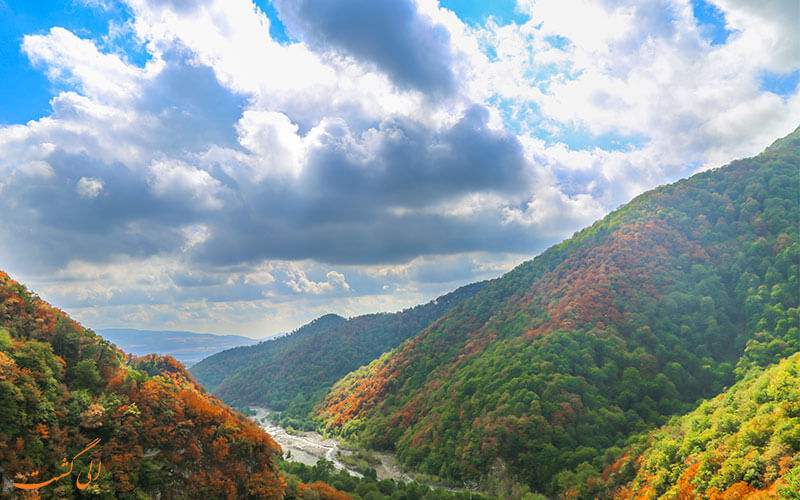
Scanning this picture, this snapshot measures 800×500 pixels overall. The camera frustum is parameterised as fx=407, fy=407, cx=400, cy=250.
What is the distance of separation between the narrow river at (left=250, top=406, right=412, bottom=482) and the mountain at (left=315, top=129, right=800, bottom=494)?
379 cm

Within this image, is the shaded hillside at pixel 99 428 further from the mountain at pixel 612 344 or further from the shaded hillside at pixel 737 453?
the mountain at pixel 612 344

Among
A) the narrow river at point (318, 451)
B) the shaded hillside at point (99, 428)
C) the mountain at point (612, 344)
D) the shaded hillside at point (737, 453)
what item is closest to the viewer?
the shaded hillside at point (99, 428)

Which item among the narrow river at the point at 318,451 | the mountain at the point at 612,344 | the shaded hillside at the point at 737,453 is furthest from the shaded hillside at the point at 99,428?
the narrow river at the point at 318,451

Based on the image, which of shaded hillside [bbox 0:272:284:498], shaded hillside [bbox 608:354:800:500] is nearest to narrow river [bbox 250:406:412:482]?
shaded hillside [bbox 608:354:800:500]

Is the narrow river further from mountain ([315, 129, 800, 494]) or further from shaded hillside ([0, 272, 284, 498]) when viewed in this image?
shaded hillside ([0, 272, 284, 498])

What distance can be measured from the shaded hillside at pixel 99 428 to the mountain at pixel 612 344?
48809 millimetres

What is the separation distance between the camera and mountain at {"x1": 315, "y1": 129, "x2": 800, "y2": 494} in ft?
231

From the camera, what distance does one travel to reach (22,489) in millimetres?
22219

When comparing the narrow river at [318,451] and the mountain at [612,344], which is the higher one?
the mountain at [612,344]

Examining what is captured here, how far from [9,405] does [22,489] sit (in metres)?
4.78

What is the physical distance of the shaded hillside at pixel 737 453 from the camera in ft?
91.4

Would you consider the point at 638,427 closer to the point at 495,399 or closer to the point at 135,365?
the point at 495,399

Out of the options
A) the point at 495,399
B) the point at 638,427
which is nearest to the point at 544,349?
the point at 495,399

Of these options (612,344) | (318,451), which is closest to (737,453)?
(612,344)
